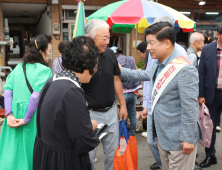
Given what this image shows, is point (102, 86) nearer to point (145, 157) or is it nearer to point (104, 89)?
point (104, 89)

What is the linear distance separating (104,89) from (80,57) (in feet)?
3.16

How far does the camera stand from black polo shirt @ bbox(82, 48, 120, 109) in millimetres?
2520

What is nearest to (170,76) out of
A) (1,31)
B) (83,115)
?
(83,115)

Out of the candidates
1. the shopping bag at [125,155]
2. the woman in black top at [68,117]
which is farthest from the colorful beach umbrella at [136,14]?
the woman in black top at [68,117]

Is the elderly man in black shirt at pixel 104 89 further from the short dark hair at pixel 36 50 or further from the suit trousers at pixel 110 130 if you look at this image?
the short dark hair at pixel 36 50

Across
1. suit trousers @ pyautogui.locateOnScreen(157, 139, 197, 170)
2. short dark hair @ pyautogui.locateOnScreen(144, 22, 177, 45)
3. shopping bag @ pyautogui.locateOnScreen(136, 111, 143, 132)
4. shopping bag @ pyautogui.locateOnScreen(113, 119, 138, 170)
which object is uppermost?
short dark hair @ pyautogui.locateOnScreen(144, 22, 177, 45)

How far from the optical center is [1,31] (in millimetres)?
8297

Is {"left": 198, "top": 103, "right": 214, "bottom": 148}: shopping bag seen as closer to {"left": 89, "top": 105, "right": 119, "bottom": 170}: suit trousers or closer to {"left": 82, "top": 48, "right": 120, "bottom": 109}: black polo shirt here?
{"left": 89, "top": 105, "right": 119, "bottom": 170}: suit trousers

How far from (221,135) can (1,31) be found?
25.5 feet

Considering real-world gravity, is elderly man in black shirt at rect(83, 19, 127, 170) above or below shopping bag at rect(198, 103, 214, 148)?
above

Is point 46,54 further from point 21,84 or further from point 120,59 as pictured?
point 120,59

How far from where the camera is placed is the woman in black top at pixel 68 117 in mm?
1529

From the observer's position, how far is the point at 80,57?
1644 millimetres

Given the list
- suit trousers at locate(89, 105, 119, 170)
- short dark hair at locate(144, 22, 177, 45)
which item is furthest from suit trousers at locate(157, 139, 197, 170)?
short dark hair at locate(144, 22, 177, 45)
